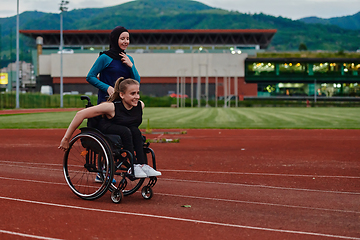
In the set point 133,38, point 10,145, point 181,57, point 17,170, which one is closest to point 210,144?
point 10,145

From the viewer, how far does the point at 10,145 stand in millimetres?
12766

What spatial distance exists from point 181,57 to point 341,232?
2874 inches

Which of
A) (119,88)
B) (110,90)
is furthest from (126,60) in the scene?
(119,88)

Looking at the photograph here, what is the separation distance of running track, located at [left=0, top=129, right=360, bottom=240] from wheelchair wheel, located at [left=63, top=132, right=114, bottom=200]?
0.51ft

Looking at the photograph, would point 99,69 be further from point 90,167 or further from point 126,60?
point 90,167

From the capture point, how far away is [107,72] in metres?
6.05

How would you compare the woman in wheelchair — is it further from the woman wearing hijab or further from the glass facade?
the glass facade

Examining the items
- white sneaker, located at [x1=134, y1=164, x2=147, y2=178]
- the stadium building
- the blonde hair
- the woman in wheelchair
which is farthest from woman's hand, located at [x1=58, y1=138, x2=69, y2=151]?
the stadium building

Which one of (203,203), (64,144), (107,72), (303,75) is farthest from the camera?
(303,75)

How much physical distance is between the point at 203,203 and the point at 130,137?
121 centimetres

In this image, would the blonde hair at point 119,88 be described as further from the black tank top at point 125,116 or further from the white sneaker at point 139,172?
the white sneaker at point 139,172

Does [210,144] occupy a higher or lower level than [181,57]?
lower

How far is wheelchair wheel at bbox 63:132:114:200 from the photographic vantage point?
17.1 feet

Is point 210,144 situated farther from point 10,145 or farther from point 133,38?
point 133,38
